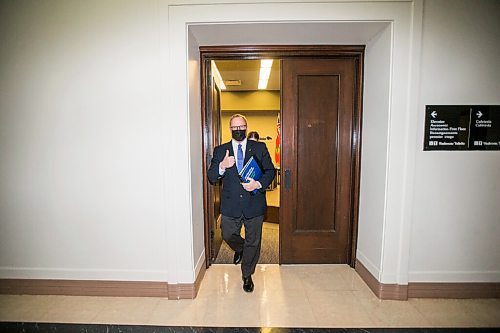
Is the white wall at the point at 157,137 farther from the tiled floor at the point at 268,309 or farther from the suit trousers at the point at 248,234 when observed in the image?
the suit trousers at the point at 248,234

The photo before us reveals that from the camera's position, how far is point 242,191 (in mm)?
2361

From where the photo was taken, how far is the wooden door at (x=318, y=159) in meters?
2.78

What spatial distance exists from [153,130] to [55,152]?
954 millimetres

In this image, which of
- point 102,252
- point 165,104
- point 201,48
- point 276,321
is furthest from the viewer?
point 201,48

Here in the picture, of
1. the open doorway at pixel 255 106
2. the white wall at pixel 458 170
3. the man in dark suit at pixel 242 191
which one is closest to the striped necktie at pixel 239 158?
the man in dark suit at pixel 242 191

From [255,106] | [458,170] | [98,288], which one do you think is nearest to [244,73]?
[255,106]

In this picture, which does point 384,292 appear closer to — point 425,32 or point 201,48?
point 425,32

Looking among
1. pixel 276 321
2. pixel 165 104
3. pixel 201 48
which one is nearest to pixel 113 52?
pixel 165 104

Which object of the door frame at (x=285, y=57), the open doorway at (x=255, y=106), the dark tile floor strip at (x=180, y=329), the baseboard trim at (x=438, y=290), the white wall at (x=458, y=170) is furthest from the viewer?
the open doorway at (x=255, y=106)

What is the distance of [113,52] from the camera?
214 cm

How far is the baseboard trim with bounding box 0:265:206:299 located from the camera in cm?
227

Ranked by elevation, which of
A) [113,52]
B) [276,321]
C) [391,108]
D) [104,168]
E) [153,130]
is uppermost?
[113,52]

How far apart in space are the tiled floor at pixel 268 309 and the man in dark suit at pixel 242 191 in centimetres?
31

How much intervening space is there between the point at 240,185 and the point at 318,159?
108cm
